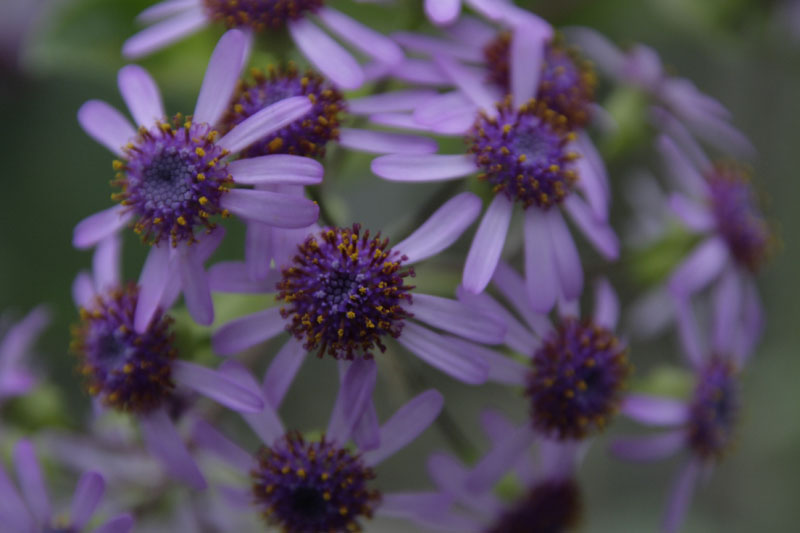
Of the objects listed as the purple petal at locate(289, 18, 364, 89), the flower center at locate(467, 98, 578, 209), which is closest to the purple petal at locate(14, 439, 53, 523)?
the purple petal at locate(289, 18, 364, 89)

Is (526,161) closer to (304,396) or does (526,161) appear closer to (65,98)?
(304,396)

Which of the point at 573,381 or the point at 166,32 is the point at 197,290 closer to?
the point at 166,32

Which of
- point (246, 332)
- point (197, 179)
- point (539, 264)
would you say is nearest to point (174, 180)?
point (197, 179)

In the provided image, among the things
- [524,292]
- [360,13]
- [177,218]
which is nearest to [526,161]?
[524,292]

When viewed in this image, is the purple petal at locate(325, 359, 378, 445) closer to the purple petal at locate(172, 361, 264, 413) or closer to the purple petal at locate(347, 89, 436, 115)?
the purple petal at locate(172, 361, 264, 413)

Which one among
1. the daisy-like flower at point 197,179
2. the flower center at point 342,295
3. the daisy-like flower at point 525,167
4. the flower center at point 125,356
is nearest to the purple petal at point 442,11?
the daisy-like flower at point 525,167

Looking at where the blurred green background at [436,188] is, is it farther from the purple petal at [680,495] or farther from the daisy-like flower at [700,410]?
the purple petal at [680,495]
